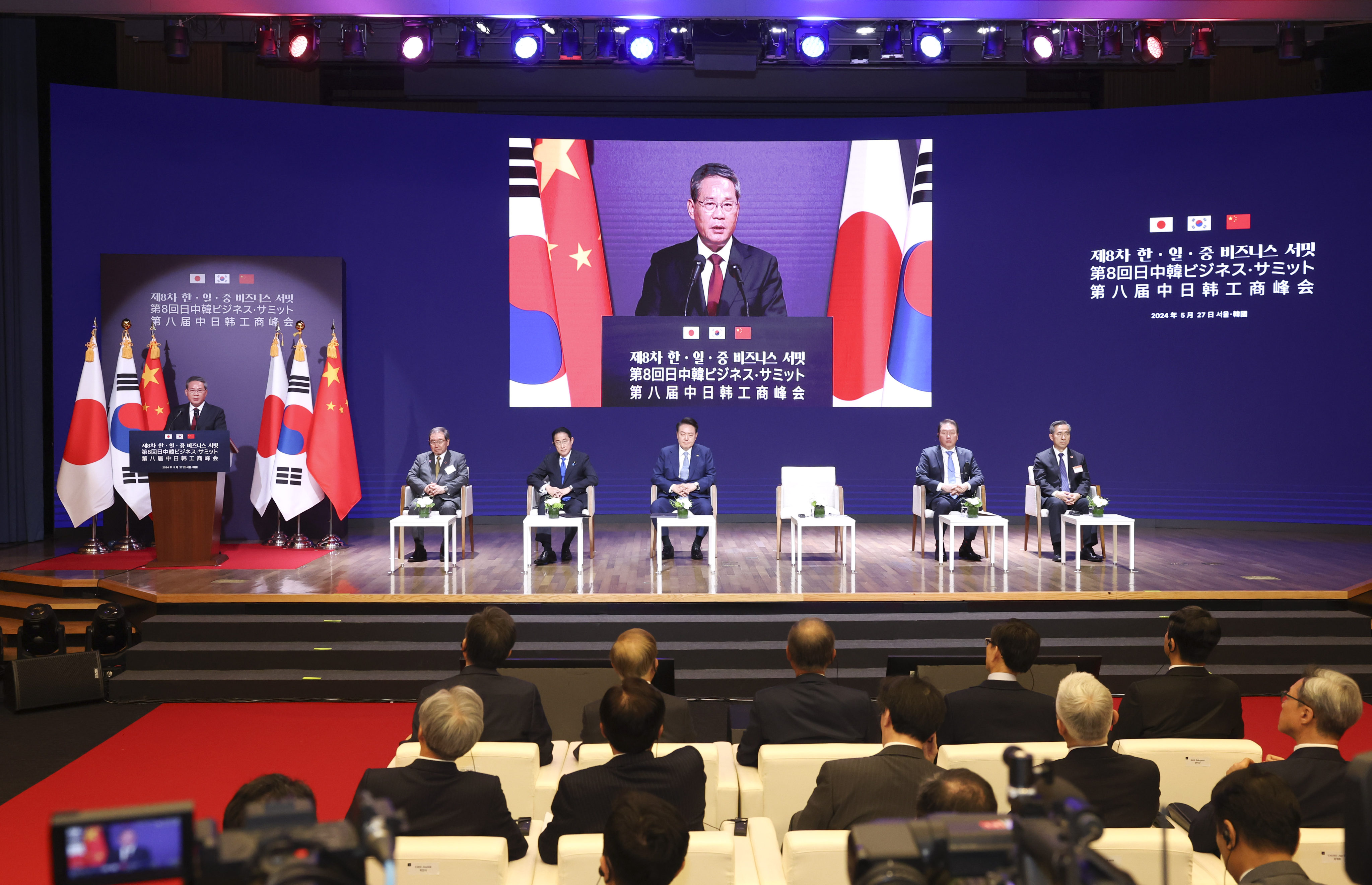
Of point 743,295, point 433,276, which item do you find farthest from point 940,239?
point 433,276

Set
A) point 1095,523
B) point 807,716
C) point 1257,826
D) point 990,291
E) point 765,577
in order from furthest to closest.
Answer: point 990,291 < point 1095,523 < point 765,577 < point 807,716 < point 1257,826

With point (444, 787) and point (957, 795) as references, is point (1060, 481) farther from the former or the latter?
point (957, 795)

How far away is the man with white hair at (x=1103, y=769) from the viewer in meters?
2.42

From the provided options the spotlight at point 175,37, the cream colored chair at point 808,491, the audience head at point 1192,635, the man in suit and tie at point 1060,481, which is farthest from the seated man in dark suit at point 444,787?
the spotlight at point 175,37

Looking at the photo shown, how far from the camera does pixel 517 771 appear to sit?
266 centimetres

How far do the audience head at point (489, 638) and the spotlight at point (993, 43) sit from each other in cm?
607

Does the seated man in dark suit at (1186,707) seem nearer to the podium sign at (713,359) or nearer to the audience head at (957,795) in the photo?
the audience head at (957,795)

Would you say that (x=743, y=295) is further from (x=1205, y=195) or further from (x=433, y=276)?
(x=1205, y=195)

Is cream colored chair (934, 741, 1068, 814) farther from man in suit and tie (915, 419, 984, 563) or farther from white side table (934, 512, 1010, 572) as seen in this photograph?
man in suit and tie (915, 419, 984, 563)

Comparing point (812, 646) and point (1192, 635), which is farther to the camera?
point (1192, 635)

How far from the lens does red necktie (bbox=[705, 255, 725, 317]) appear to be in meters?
8.98

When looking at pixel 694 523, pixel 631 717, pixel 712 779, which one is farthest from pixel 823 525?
pixel 631 717

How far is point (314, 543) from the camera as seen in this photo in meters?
8.09

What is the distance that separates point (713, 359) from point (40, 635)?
5.55 metres
